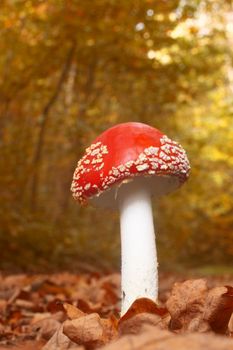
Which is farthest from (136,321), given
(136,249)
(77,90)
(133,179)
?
(77,90)

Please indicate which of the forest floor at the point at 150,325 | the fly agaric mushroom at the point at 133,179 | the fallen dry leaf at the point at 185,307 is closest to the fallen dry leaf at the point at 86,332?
the forest floor at the point at 150,325

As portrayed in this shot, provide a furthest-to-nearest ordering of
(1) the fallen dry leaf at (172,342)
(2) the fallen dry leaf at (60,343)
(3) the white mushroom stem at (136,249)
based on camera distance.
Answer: (3) the white mushroom stem at (136,249) < (2) the fallen dry leaf at (60,343) < (1) the fallen dry leaf at (172,342)

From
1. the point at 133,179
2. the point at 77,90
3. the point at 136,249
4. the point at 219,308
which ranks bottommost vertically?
the point at 219,308

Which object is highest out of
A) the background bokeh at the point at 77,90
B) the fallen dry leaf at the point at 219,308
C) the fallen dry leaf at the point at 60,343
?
the background bokeh at the point at 77,90

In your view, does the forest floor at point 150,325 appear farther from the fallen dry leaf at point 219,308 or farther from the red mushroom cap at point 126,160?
the red mushroom cap at point 126,160

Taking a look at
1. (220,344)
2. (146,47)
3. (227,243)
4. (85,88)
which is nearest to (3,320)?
(220,344)

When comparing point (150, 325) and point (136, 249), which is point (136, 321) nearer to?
point (150, 325)

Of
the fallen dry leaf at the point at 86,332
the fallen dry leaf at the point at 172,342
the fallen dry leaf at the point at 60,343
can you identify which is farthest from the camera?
the fallen dry leaf at the point at 60,343
